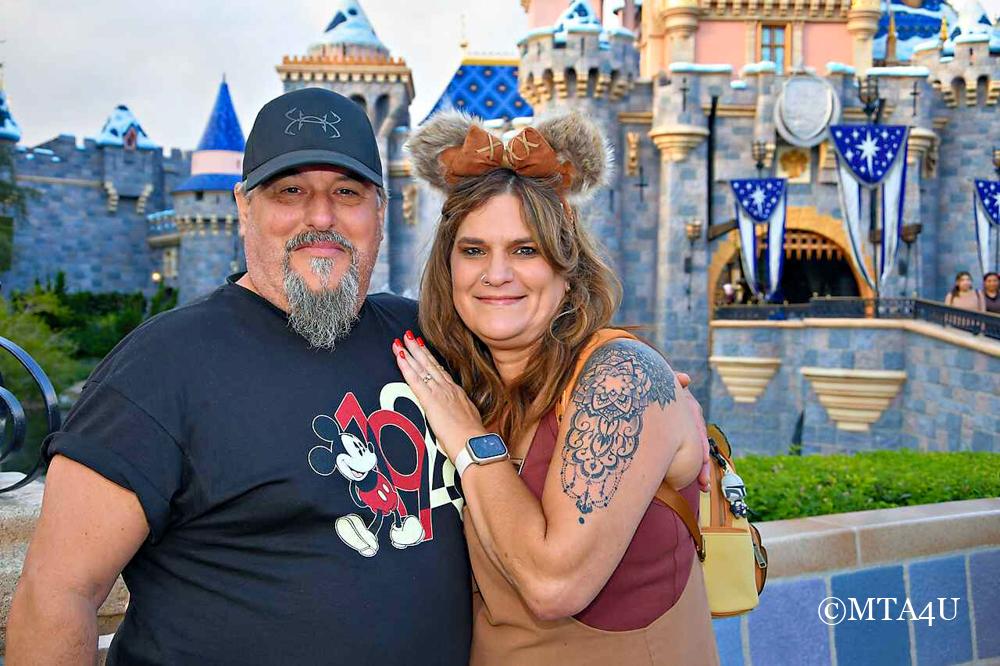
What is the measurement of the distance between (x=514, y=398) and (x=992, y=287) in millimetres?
12044

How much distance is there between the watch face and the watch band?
0.06ft

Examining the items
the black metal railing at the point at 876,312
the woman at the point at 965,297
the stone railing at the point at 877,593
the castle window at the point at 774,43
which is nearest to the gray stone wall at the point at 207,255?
→ the castle window at the point at 774,43

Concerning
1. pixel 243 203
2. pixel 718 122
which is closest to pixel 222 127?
pixel 718 122

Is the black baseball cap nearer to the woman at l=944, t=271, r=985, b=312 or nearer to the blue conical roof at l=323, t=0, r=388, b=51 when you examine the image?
the woman at l=944, t=271, r=985, b=312

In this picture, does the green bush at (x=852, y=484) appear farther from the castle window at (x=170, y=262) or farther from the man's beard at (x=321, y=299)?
the castle window at (x=170, y=262)

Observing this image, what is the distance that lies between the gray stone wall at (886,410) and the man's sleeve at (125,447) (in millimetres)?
10871

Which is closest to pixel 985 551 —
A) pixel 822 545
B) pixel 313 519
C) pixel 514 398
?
pixel 822 545

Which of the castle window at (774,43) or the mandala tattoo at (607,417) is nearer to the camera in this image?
the mandala tattoo at (607,417)

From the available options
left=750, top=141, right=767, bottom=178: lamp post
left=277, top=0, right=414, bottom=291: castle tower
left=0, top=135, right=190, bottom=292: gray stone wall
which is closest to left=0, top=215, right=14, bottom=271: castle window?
left=0, top=135, right=190, bottom=292: gray stone wall

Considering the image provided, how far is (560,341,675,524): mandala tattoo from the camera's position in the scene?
181 centimetres

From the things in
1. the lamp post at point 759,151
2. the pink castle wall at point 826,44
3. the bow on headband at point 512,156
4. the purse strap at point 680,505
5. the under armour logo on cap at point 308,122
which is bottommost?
the purse strap at point 680,505

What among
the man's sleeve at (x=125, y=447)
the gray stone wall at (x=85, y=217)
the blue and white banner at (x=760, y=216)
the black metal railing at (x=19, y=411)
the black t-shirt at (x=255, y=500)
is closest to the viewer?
the man's sleeve at (x=125, y=447)

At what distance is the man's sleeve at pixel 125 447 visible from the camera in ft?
5.25

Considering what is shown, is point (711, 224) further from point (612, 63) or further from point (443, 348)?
point (443, 348)
